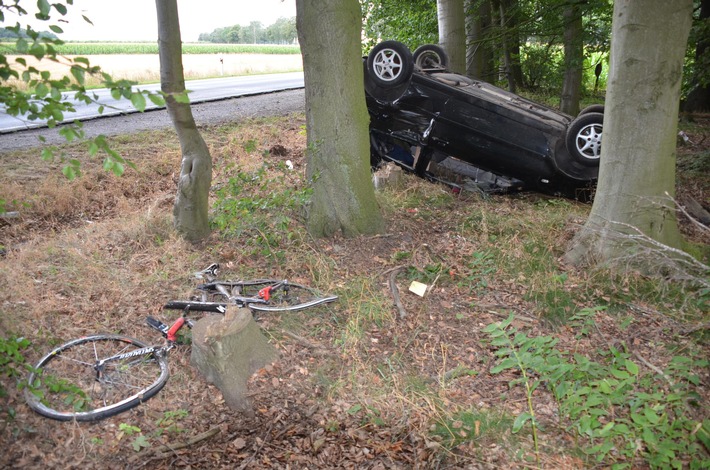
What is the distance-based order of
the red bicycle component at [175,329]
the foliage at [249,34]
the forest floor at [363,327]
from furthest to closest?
the foliage at [249,34], the red bicycle component at [175,329], the forest floor at [363,327]

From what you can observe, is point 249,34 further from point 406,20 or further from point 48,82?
point 48,82

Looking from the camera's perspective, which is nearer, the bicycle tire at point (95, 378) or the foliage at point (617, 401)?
the foliage at point (617, 401)

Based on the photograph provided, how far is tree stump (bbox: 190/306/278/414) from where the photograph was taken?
13.3 feet

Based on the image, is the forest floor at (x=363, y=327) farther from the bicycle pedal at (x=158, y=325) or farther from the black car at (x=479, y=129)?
the black car at (x=479, y=129)

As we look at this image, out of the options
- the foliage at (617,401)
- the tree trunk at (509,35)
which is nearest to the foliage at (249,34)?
the tree trunk at (509,35)

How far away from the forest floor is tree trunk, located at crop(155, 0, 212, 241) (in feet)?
0.81

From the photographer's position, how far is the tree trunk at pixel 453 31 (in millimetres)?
10469

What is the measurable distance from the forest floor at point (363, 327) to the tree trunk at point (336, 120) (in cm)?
28

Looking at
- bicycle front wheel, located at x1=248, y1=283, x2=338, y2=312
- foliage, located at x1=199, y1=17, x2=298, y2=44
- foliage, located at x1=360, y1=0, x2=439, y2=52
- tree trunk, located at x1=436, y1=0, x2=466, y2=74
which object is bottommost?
bicycle front wheel, located at x1=248, y1=283, x2=338, y2=312

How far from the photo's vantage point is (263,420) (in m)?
3.90

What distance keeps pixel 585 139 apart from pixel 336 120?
11.4 ft

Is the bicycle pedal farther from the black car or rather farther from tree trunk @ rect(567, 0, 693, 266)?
the black car

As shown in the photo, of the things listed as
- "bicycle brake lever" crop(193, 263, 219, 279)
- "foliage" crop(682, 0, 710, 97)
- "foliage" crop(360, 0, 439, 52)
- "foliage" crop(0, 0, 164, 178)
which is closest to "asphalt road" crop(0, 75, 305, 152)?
"foliage" crop(360, 0, 439, 52)

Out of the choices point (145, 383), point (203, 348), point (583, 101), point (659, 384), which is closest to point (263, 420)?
point (203, 348)
